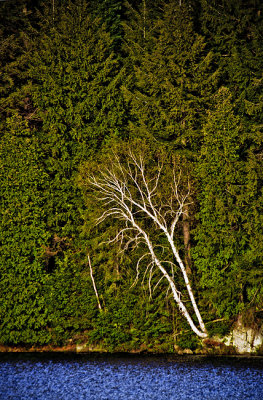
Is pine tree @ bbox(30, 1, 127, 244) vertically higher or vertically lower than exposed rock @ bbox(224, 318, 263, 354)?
higher

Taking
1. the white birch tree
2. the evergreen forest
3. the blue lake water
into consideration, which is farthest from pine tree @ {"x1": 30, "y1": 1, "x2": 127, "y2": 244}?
the blue lake water

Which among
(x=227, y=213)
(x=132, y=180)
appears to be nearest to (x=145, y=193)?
(x=132, y=180)

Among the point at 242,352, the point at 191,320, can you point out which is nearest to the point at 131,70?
the point at 191,320

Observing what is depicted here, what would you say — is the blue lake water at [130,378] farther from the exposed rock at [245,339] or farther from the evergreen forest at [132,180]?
the evergreen forest at [132,180]

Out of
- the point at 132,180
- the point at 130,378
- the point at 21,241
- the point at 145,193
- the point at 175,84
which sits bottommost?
the point at 130,378

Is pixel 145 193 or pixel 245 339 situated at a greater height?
pixel 145 193

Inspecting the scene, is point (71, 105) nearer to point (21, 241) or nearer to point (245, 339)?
point (21, 241)

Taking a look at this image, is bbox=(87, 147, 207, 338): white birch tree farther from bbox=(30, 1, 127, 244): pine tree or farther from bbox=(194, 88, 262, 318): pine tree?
bbox=(30, 1, 127, 244): pine tree
